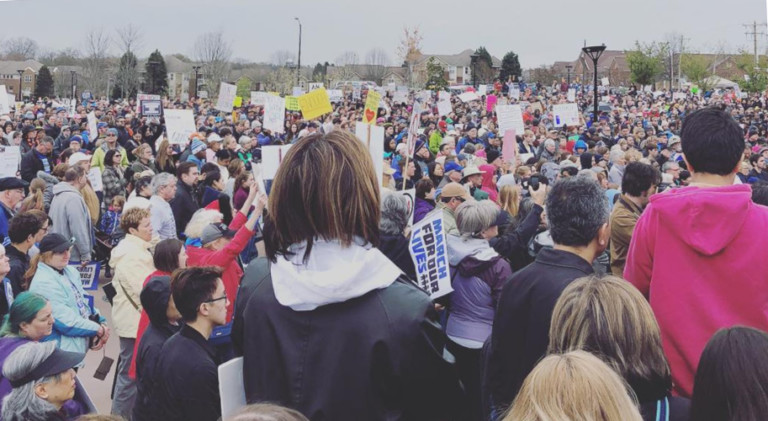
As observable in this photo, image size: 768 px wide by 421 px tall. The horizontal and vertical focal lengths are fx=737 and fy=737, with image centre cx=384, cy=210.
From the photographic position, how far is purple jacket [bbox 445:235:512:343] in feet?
16.4

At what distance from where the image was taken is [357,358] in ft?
6.95

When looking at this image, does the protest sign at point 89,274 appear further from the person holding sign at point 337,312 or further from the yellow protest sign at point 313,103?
the yellow protest sign at point 313,103

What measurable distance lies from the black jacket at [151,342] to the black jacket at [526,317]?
5.16 ft

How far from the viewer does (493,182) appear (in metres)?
11.5

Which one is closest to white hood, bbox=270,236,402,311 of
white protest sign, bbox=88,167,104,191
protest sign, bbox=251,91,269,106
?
white protest sign, bbox=88,167,104,191

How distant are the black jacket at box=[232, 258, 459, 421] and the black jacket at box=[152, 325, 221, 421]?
1.09m

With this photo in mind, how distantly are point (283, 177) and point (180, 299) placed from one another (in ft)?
5.30

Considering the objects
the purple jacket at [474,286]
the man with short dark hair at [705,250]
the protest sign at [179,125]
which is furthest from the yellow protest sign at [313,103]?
the man with short dark hair at [705,250]

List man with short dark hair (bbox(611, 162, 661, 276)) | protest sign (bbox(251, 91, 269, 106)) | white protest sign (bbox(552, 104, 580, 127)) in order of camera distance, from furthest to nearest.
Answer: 1. protest sign (bbox(251, 91, 269, 106))
2. white protest sign (bbox(552, 104, 580, 127))
3. man with short dark hair (bbox(611, 162, 661, 276))

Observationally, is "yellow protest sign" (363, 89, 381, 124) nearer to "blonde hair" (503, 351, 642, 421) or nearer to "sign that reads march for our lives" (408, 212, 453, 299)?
"sign that reads march for our lives" (408, 212, 453, 299)

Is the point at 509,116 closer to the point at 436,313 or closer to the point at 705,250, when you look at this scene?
the point at 705,250

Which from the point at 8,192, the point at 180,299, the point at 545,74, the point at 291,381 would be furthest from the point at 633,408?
the point at 545,74

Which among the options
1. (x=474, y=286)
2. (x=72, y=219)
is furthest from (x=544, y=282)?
(x=72, y=219)

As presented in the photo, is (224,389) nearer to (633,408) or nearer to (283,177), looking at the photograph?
(283,177)
